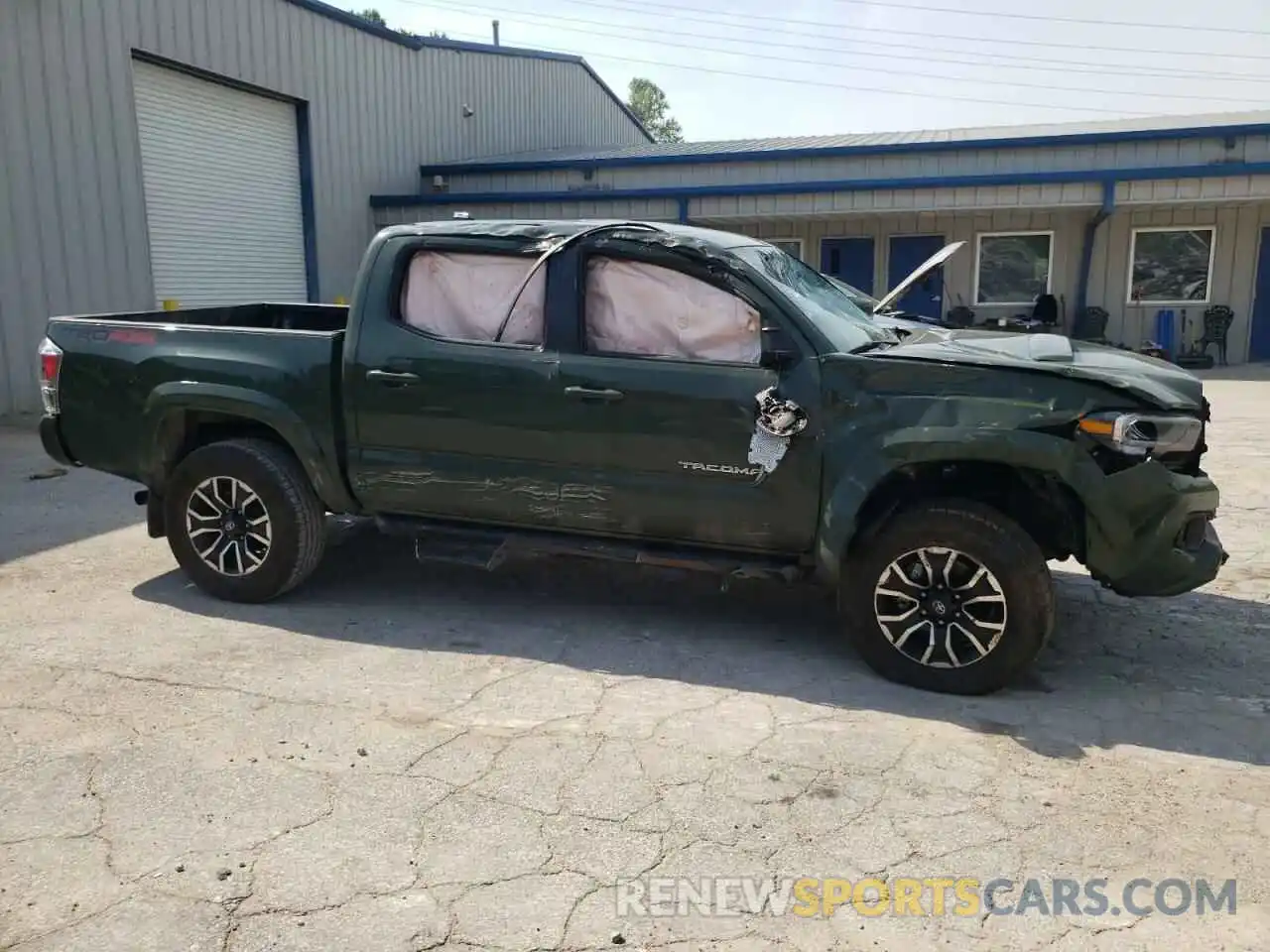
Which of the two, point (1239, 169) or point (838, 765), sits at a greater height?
point (1239, 169)

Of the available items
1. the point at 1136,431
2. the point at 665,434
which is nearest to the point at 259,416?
the point at 665,434

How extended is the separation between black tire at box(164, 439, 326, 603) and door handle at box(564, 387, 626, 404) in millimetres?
1562

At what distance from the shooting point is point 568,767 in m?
3.45

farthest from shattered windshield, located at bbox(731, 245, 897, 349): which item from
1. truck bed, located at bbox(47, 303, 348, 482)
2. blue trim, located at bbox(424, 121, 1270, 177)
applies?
blue trim, located at bbox(424, 121, 1270, 177)

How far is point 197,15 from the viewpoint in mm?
13109

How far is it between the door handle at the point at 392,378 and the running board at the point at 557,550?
0.70 metres

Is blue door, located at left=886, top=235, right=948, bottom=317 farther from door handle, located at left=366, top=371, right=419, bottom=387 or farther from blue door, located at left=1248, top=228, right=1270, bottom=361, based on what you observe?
Answer: door handle, located at left=366, top=371, right=419, bottom=387

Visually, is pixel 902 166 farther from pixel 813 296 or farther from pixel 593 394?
pixel 593 394

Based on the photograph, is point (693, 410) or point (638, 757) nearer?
point (638, 757)

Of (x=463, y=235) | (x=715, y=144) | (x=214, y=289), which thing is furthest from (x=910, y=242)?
(x=463, y=235)

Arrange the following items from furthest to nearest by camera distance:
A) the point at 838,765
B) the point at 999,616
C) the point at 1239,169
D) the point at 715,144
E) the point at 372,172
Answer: the point at 715,144
the point at 372,172
the point at 1239,169
the point at 999,616
the point at 838,765

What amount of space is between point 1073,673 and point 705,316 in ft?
7.37

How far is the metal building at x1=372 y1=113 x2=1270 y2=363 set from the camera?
15.0 m

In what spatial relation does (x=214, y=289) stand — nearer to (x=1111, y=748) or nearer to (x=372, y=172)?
(x=372, y=172)
